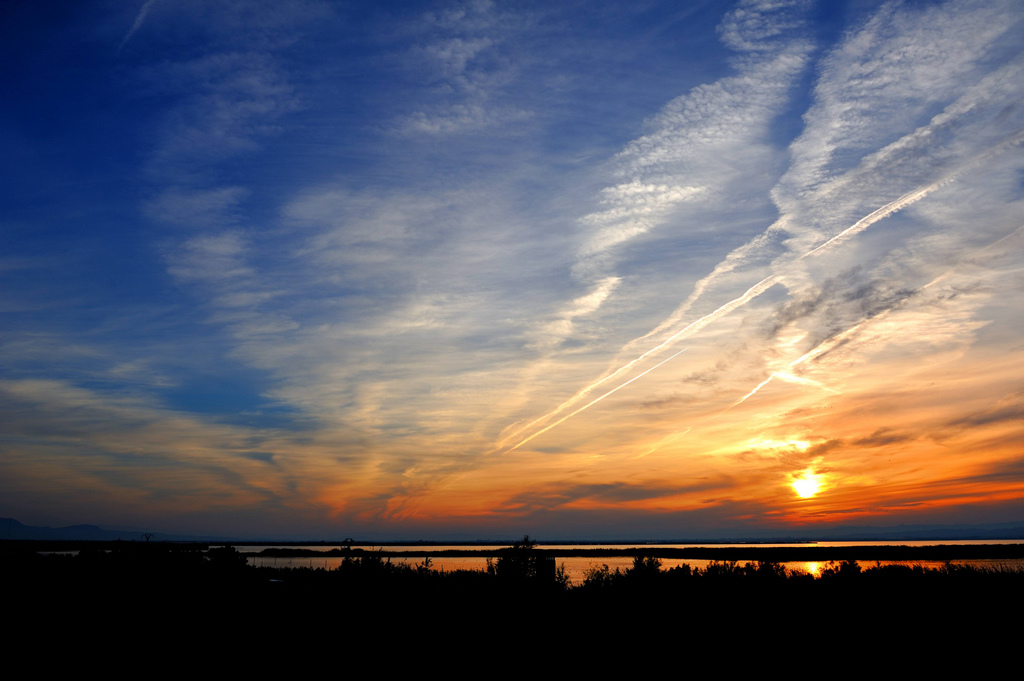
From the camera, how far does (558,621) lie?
17.9 m

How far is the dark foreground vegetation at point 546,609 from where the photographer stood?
15344mm

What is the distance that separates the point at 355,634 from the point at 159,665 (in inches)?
192

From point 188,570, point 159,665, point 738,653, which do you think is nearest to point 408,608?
point 159,665

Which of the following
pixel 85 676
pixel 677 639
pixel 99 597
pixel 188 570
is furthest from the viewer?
pixel 188 570

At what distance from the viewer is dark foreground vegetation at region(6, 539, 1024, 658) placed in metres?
15.3

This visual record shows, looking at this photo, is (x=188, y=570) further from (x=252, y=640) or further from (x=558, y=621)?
(x=558, y=621)

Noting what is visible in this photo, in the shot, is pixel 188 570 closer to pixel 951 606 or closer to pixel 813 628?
pixel 813 628

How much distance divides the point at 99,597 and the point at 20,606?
9.57ft

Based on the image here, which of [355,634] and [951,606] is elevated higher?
[951,606]

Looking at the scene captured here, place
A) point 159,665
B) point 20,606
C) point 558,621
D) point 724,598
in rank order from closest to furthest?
1. point 159,665
2. point 558,621
3. point 724,598
4. point 20,606

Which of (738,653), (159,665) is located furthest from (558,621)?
(159,665)

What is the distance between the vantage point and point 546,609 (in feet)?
63.9

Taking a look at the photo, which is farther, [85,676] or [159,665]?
[159,665]

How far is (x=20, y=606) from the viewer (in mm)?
20938
